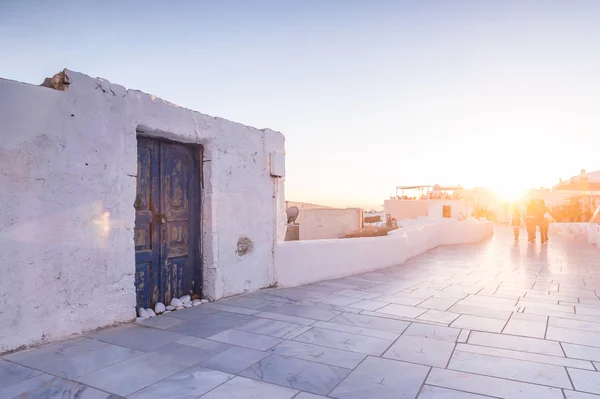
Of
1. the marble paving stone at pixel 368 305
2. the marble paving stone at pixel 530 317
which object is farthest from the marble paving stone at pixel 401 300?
the marble paving stone at pixel 530 317

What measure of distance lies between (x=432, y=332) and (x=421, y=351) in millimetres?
503

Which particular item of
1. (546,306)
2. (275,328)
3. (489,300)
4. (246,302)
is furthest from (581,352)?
(246,302)

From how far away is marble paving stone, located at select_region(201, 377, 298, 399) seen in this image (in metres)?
2.15

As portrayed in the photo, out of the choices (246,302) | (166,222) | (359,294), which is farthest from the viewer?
(359,294)

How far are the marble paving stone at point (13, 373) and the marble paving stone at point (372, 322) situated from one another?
2362 millimetres

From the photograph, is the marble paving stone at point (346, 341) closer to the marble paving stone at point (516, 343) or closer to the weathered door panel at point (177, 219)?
the marble paving stone at point (516, 343)

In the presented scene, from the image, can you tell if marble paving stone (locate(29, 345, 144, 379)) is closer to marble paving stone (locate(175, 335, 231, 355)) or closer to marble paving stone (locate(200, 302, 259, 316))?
marble paving stone (locate(175, 335, 231, 355))

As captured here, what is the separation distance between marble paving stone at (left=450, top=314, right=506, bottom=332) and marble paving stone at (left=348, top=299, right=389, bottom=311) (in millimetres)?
833

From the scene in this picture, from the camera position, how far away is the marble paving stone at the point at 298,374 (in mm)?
2295

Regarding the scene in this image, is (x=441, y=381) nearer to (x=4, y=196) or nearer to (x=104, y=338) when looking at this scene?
(x=104, y=338)

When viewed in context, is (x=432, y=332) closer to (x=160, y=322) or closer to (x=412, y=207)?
(x=160, y=322)

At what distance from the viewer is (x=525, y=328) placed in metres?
3.41

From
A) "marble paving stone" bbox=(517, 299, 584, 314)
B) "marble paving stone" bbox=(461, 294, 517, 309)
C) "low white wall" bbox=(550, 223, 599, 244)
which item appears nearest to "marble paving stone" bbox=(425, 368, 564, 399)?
"marble paving stone" bbox=(461, 294, 517, 309)

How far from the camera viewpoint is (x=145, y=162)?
3963 millimetres
